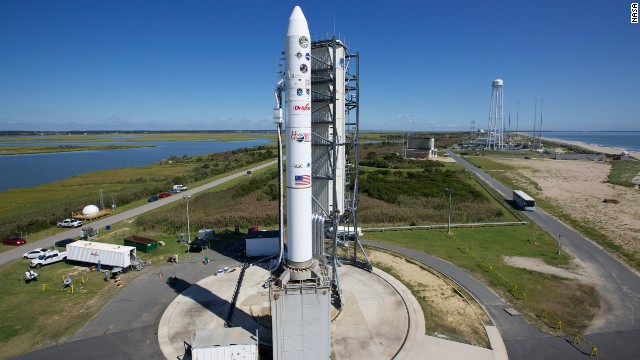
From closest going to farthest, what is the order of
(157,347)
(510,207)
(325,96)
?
(157,347) → (325,96) → (510,207)

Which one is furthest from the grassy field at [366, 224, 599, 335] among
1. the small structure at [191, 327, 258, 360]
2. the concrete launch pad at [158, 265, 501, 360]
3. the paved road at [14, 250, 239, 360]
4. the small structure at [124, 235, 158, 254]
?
the small structure at [124, 235, 158, 254]

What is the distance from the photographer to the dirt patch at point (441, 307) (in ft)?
72.4

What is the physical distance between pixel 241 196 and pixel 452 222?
119 feet

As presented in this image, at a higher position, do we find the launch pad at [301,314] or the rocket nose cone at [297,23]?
the rocket nose cone at [297,23]

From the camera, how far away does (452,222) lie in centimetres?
4759

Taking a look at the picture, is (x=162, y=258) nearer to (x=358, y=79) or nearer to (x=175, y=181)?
(x=358, y=79)

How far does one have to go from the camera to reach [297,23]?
849 inches

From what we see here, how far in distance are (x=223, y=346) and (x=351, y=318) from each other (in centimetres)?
881

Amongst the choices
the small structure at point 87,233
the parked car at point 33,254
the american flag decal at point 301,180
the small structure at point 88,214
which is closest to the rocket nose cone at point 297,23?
the american flag decal at point 301,180

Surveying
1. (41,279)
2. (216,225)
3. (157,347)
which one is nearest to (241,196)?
(216,225)

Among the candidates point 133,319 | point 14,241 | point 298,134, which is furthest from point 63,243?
point 298,134

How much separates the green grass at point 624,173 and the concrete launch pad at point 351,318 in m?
74.5

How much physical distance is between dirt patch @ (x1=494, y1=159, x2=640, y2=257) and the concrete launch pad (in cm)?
2765

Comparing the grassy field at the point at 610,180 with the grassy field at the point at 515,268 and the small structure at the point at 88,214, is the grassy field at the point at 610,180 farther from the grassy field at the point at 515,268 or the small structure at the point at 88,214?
the small structure at the point at 88,214
